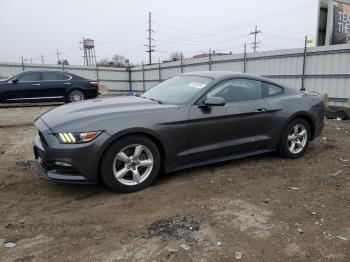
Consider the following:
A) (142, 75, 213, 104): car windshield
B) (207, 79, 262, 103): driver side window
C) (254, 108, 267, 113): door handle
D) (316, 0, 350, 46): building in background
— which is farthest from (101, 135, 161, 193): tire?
(316, 0, 350, 46): building in background

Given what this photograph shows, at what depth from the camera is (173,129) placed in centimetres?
444

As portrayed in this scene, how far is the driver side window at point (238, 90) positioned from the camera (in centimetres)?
499

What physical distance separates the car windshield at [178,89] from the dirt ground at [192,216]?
1060mm

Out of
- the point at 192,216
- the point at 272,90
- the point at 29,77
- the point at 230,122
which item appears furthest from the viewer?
the point at 29,77

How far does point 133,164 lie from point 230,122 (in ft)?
5.05

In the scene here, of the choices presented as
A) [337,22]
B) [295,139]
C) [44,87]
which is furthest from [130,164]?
[337,22]

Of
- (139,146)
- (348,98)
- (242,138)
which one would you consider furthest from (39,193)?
(348,98)

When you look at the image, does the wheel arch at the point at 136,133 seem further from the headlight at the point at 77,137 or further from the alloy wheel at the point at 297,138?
the alloy wheel at the point at 297,138

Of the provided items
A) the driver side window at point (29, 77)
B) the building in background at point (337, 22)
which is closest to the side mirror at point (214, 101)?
the driver side window at point (29, 77)

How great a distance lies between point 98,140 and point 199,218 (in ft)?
4.59

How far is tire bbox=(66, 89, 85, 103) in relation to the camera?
14.4 metres

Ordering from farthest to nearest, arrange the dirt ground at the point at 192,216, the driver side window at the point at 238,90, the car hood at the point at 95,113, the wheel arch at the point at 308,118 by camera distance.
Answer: the wheel arch at the point at 308,118 → the driver side window at the point at 238,90 → the car hood at the point at 95,113 → the dirt ground at the point at 192,216

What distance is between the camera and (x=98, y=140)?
395 centimetres

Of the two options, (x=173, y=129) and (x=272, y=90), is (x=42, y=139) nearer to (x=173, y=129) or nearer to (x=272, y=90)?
(x=173, y=129)
